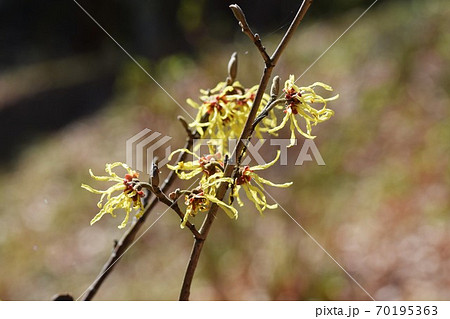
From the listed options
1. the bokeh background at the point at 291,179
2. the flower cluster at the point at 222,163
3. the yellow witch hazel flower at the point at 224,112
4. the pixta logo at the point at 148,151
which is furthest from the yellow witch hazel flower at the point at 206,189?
the pixta logo at the point at 148,151

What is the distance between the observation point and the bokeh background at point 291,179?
10.1 feet

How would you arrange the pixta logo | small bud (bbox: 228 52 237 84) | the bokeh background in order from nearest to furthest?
small bud (bbox: 228 52 237 84) < the bokeh background < the pixta logo

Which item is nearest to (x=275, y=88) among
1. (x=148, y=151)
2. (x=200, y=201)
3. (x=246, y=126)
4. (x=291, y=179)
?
(x=246, y=126)

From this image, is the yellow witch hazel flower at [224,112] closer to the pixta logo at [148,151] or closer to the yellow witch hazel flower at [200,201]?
the yellow witch hazel flower at [200,201]

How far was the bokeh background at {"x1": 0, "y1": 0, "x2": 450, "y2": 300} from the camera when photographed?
3.07 metres

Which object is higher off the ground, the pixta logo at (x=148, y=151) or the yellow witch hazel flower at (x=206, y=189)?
the pixta logo at (x=148, y=151)

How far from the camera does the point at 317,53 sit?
516 cm

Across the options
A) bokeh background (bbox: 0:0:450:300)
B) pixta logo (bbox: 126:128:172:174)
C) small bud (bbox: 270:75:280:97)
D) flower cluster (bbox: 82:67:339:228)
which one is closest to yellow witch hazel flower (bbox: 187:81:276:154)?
flower cluster (bbox: 82:67:339:228)

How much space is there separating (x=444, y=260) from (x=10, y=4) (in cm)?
1069

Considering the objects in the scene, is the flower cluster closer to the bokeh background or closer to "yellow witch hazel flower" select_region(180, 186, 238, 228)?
"yellow witch hazel flower" select_region(180, 186, 238, 228)
